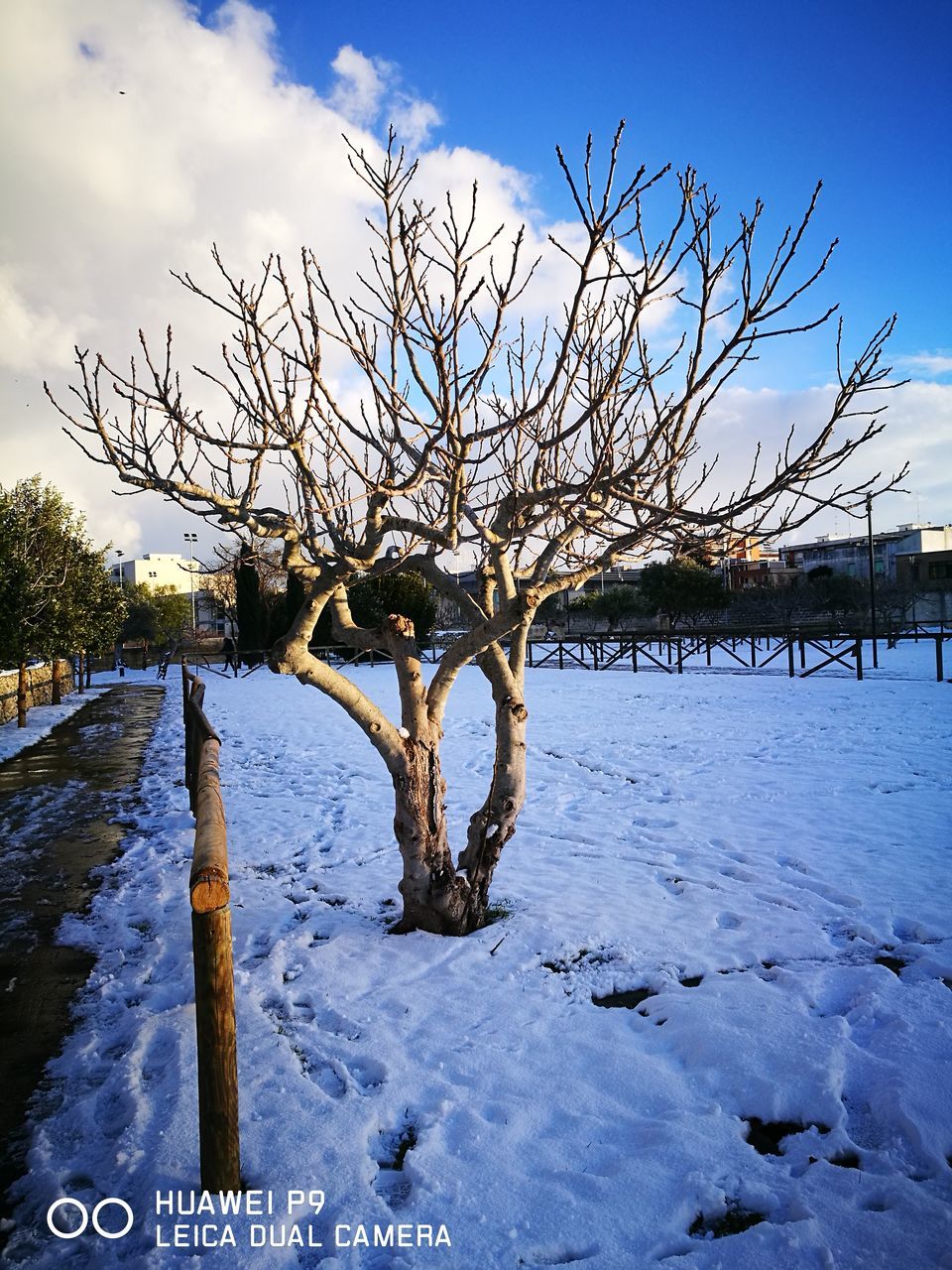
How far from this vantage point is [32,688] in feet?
59.0

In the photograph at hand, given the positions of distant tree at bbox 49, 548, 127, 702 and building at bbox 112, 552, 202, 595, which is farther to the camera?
building at bbox 112, 552, 202, 595

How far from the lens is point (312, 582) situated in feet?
12.1

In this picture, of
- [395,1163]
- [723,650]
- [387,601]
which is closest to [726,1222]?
[395,1163]

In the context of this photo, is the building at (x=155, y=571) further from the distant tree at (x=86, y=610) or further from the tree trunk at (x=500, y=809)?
the tree trunk at (x=500, y=809)

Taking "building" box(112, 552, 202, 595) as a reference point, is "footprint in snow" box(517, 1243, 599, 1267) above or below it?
below

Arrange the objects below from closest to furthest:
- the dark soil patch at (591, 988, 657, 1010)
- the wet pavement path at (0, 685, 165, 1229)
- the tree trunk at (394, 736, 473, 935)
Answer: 1. the wet pavement path at (0, 685, 165, 1229)
2. the dark soil patch at (591, 988, 657, 1010)
3. the tree trunk at (394, 736, 473, 935)

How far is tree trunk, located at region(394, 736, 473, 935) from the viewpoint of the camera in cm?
406

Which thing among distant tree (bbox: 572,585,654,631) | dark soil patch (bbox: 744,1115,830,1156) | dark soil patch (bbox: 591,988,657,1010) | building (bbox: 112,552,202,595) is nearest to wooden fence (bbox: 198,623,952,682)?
dark soil patch (bbox: 591,988,657,1010)

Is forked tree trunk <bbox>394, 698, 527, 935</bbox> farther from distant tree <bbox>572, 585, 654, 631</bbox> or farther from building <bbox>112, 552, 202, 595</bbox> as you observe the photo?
building <bbox>112, 552, 202, 595</bbox>

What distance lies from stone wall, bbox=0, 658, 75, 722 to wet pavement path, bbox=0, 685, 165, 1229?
368 cm

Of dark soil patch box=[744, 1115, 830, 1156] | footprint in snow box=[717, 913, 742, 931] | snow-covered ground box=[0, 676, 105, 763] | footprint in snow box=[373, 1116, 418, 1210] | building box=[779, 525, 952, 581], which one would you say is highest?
building box=[779, 525, 952, 581]

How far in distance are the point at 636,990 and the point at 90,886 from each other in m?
3.95

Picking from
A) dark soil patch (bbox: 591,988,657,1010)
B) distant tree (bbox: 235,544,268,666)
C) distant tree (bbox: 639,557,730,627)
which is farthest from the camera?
distant tree (bbox: 639,557,730,627)

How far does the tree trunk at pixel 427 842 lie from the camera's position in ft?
13.3
